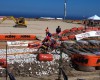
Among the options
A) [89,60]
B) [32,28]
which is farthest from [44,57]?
[32,28]

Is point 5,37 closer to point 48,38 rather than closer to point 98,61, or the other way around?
point 48,38

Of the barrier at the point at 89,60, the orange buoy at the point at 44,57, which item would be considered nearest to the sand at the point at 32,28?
the orange buoy at the point at 44,57

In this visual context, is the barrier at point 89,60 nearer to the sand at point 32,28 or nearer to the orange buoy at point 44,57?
the orange buoy at point 44,57

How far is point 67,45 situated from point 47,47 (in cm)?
252

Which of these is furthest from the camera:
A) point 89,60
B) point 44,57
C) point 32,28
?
point 32,28

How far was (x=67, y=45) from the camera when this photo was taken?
21594 mm

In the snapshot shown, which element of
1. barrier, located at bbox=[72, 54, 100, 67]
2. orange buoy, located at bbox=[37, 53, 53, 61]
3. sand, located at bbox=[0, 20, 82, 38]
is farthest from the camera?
sand, located at bbox=[0, 20, 82, 38]

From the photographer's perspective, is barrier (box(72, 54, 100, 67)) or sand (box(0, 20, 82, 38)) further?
sand (box(0, 20, 82, 38))

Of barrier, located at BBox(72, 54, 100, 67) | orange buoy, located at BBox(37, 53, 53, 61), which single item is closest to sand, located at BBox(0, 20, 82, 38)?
orange buoy, located at BBox(37, 53, 53, 61)

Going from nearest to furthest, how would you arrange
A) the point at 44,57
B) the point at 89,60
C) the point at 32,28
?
the point at 89,60 → the point at 44,57 → the point at 32,28

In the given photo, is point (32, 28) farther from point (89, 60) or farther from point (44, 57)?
point (89, 60)

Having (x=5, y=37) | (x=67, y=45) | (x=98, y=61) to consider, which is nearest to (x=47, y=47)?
(x=67, y=45)

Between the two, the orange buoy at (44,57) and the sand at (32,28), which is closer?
the orange buoy at (44,57)

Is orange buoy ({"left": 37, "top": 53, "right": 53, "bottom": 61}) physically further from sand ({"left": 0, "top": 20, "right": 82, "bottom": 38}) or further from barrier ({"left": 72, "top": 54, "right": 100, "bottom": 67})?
sand ({"left": 0, "top": 20, "right": 82, "bottom": 38})
